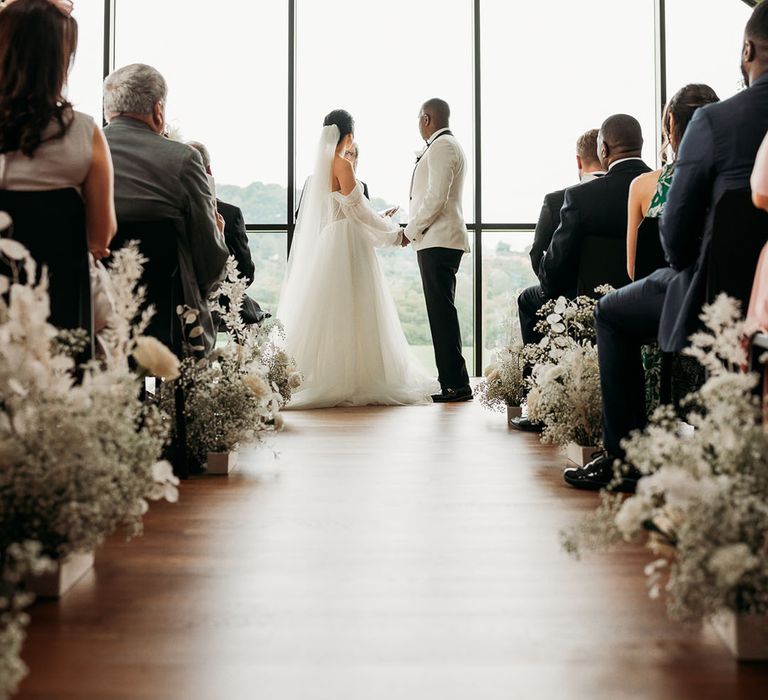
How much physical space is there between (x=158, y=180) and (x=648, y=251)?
161 centimetres

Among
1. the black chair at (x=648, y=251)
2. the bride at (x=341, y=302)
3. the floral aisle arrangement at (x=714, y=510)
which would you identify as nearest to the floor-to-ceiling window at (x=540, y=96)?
the bride at (x=341, y=302)

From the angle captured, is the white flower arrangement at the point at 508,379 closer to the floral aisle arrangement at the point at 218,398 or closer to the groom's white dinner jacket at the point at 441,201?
the groom's white dinner jacket at the point at 441,201

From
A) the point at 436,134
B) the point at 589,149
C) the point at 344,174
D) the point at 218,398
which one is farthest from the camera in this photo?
the point at 436,134

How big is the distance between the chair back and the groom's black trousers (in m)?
2.95

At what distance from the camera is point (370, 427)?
174 inches

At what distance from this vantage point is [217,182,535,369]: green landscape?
7.37 m

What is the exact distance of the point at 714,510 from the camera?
1.46 metres

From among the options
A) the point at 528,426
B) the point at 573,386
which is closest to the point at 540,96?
the point at 528,426

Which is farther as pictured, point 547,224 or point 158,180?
point 547,224

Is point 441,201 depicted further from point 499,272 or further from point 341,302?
point 499,272

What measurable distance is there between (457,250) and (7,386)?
440cm

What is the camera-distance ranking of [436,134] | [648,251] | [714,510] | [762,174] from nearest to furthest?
[714,510]
[762,174]
[648,251]
[436,134]

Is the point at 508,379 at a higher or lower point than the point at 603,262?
lower

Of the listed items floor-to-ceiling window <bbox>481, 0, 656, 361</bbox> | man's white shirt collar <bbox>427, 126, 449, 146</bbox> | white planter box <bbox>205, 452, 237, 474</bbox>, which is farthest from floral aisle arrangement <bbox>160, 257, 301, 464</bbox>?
floor-to-ceiling window <bbox>481, 0, 656, 361</bbox>
